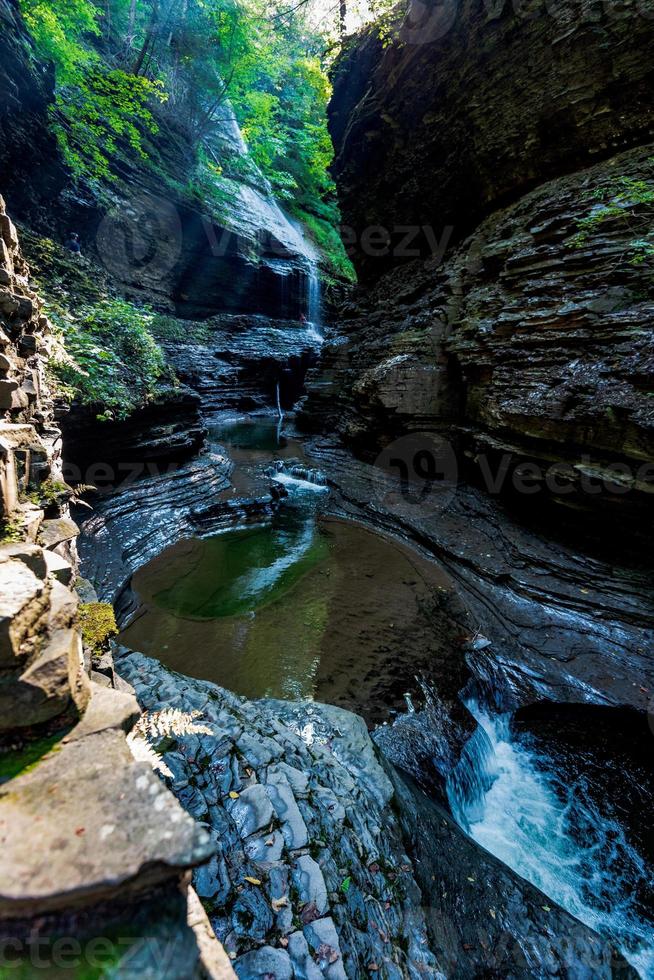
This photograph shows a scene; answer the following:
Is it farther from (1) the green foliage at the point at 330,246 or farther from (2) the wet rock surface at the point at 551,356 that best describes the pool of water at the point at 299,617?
(1) the green foliage at the point at 330,246

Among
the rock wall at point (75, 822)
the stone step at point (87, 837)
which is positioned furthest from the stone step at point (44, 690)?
the stone step at point (87, 837)

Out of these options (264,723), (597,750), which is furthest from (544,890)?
(264,723)

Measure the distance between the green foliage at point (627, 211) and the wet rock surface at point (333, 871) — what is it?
845cm

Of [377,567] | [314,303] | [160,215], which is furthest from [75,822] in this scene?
[314,303]

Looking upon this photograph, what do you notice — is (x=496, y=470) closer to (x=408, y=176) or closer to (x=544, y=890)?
(x=544, y=890)

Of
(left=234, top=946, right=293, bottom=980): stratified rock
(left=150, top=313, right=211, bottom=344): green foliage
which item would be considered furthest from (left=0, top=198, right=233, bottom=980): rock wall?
(left=150, top=313, right=211, bottom=344): green foliage

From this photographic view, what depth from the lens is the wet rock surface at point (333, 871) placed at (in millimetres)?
2094

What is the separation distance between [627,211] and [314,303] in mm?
20223

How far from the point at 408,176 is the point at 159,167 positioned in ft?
42.8

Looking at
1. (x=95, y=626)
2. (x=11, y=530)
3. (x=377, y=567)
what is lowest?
(x=377, y=567)

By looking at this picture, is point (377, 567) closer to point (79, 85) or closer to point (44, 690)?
point (44, 690)

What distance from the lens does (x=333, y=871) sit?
2395 millimetres

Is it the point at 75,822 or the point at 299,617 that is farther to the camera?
the point at 299,617

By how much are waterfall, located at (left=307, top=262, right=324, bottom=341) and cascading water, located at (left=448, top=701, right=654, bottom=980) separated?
2371 cm
